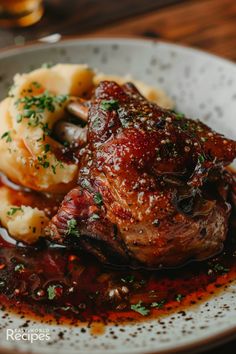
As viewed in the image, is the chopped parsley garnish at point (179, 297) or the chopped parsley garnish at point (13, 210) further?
the chopped parsley garnish at point (13, 210)

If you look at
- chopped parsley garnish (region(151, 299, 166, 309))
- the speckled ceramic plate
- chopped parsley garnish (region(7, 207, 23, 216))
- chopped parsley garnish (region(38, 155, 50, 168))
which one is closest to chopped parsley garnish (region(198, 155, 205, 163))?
the speckled ceramic plate

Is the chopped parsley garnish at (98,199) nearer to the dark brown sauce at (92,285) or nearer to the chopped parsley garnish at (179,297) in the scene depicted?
the dark brown sauce at (92,285)

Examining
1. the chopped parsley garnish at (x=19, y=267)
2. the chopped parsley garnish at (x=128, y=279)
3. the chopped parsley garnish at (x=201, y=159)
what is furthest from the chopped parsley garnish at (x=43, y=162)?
the chopped parsley garnish at (x=201, y=159)

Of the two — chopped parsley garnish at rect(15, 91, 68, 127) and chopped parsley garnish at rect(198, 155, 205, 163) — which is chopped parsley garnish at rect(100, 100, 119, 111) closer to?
chopped parsley garnish at rect(15, 91, 68, 127)

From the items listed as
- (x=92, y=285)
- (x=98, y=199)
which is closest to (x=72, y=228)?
(x=98, y=199)

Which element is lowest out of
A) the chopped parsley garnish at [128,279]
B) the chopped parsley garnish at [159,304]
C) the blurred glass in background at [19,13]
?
the chopped parsley garnish at [159,304]

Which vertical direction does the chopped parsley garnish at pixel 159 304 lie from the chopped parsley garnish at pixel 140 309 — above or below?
below

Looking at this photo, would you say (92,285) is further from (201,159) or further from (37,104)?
(37,104)

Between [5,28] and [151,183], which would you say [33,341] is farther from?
[5,28]
